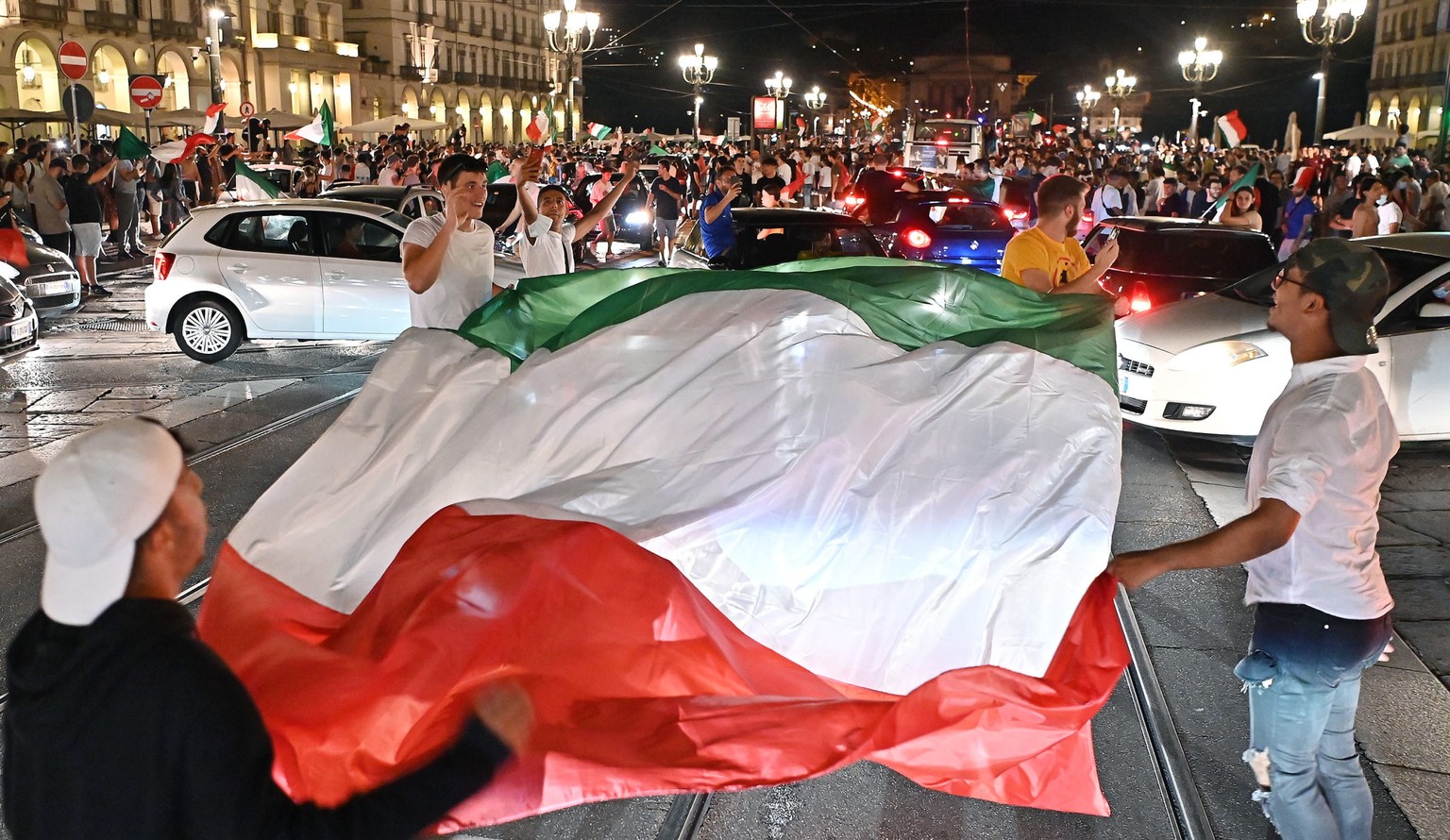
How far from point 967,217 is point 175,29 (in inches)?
2474

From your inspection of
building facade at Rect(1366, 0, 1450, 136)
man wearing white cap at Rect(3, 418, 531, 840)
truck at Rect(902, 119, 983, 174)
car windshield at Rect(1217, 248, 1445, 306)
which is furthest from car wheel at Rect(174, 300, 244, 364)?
building facade at Rect(1366, 0, 1450, 136)

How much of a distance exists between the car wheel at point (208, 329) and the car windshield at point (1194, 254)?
354 inches

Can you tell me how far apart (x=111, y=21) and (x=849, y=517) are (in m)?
70.4

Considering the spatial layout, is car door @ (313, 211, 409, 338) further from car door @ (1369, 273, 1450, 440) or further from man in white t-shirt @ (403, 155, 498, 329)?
car door @ (1369, 273, 1450, 440)

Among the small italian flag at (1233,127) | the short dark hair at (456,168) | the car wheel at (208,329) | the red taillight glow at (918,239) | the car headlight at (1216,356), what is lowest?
the car wheel at (208,329)

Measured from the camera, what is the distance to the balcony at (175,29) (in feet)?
218

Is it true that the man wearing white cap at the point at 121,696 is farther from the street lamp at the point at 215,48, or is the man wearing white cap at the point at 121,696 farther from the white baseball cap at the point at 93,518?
the street lamp at the point at 215,48

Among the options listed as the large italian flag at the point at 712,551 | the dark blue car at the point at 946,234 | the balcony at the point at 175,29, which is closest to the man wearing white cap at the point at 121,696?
the large italian flag at the point at 712,551

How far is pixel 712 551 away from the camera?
143 inches

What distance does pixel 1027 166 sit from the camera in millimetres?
36875

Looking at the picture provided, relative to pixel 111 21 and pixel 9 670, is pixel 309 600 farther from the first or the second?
pixel 111 21

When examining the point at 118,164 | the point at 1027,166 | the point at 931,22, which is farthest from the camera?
the point at 931,22

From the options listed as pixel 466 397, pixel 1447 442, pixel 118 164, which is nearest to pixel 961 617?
pixel 466 397

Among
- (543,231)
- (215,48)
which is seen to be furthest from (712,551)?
(215,48)
